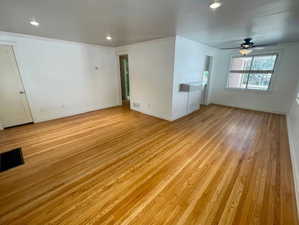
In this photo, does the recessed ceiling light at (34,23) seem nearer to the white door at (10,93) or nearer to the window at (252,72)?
the white door at (10,93)

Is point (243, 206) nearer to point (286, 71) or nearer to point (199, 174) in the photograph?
point (199, 174)

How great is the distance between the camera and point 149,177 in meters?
1.93

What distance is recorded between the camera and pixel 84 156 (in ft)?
7.90

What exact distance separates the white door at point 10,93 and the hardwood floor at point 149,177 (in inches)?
13.8

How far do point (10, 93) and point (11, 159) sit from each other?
2185 mm

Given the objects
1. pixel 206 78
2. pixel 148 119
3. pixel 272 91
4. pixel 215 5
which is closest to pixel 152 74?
pixel 148 119

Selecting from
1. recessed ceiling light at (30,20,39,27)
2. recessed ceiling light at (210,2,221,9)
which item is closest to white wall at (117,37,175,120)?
recessed ceiling light at (210,2,221,9)

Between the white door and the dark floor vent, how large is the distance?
160 centimetres

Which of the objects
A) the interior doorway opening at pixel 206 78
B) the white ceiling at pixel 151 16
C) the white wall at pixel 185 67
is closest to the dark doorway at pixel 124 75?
the white wall at pixel 185 67

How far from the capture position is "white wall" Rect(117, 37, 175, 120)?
3.78m

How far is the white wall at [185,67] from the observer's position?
374 cm

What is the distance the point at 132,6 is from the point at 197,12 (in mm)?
1057

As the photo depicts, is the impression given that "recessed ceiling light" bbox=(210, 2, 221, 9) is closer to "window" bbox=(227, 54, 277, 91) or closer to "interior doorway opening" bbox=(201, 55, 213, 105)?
"interior doorway opening" bbox=(201, 55, 213, 105)

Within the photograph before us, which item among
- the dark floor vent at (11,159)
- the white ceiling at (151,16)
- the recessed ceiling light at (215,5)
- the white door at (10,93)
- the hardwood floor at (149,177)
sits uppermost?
the white ceiling at (151,16)
